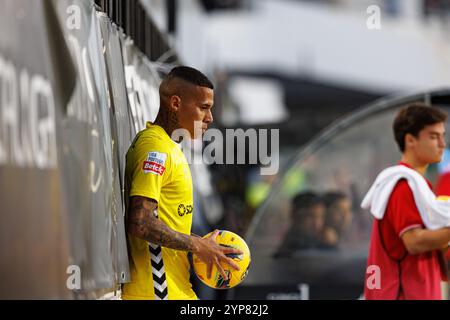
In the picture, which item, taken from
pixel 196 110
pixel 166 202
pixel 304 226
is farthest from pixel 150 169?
pixel 304 226

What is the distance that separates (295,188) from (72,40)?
8537 mm

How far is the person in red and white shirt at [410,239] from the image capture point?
671 centimetres

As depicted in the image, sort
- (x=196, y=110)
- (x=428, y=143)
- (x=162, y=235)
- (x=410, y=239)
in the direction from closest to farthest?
(x=162, y=235) → (x=196, y=110) → (x=410, y=239) → (x=428, y=143)

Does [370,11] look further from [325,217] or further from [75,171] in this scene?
[325,217]

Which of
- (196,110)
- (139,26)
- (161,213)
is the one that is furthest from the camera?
(139,26)

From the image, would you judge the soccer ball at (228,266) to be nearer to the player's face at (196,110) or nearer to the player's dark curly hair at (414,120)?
the player's face at (196,110)

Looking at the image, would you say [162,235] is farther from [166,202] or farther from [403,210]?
[403,210]

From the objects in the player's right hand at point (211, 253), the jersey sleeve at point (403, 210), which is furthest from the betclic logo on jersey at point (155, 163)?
the jersey sleeve at point (403, 210)

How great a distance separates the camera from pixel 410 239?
21.9 ft

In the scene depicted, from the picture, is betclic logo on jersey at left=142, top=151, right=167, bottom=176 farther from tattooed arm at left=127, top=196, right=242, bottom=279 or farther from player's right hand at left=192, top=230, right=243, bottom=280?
player's right hand at left=192, top=230, right=243, bottom=280

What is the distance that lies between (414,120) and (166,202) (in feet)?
6.21

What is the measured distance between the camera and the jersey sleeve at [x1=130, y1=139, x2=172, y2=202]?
5.58 metres

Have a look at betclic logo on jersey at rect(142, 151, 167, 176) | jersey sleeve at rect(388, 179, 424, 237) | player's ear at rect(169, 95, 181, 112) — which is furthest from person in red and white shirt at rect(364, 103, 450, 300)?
betclic logo on jersey at rect(142, 151, 167, 176)

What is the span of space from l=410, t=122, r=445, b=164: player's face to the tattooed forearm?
6.25 feet
